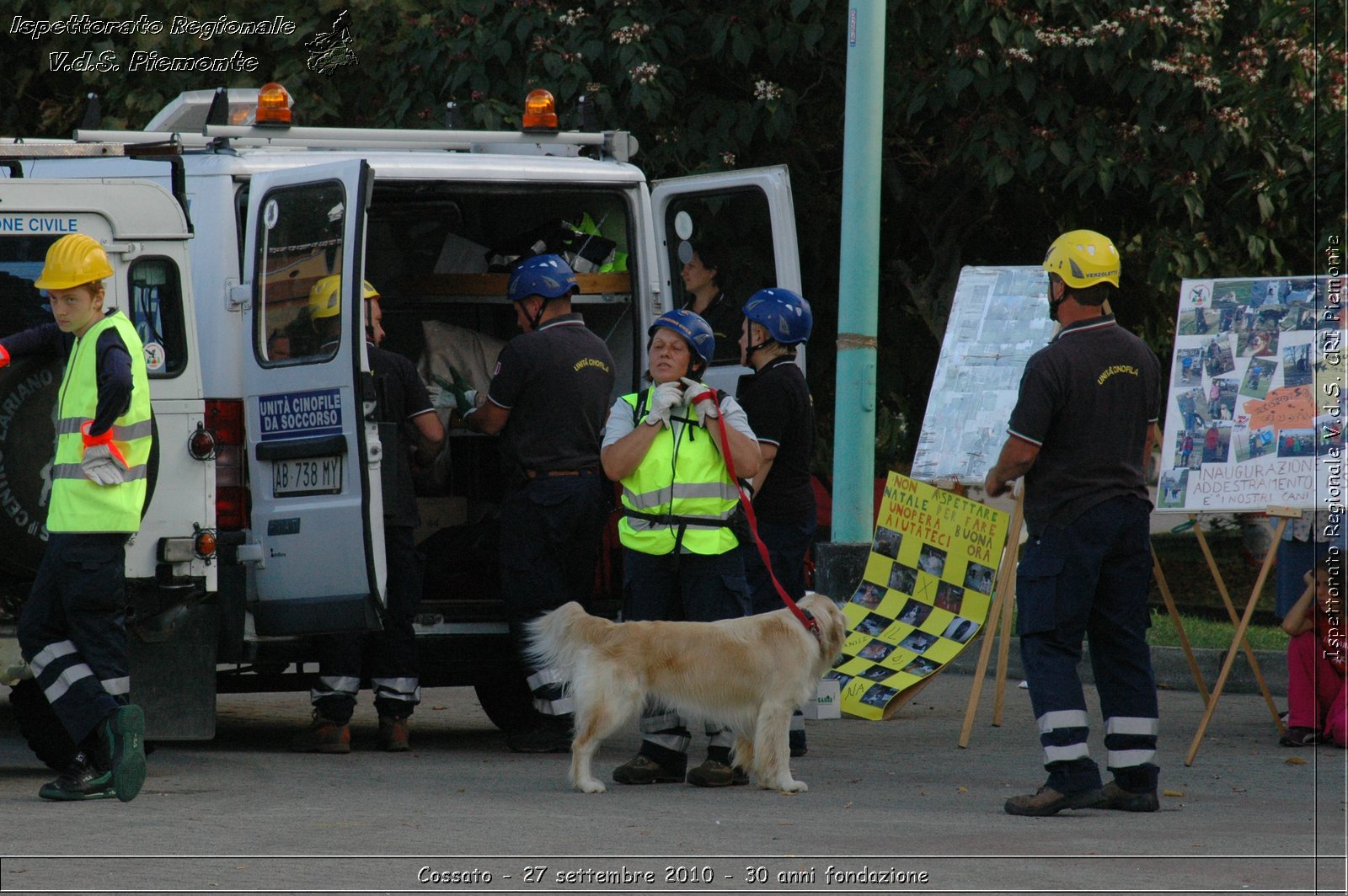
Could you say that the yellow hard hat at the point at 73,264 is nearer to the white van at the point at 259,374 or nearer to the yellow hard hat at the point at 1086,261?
the white van at the point at 259,374

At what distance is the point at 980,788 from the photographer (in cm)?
729

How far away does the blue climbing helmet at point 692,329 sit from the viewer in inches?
282

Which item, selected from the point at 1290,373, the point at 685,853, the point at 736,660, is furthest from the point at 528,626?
the point at 1290,373

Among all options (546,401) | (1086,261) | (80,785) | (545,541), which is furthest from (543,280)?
(80,785)

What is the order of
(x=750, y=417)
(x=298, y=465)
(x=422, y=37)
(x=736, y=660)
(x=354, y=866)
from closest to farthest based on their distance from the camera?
(x=354, y=866)
(x=736, y=660)
(x=298, y=465)
(x=750, y=417)
(x=422, y=37)

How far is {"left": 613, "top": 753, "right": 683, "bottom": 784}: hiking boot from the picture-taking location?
7.22m

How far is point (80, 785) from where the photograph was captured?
6625 millimetres

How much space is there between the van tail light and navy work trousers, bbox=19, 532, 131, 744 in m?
0.90

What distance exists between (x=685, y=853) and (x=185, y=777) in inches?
99.2

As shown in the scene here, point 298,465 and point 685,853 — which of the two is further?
point 298,465

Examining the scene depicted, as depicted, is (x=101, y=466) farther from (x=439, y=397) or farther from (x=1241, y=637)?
(x=1241, y=637)

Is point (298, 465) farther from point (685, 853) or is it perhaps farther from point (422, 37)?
point (422, 37)

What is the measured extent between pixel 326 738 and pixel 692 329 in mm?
2456

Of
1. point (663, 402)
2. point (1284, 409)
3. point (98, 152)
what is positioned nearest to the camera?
point (663, 402)
